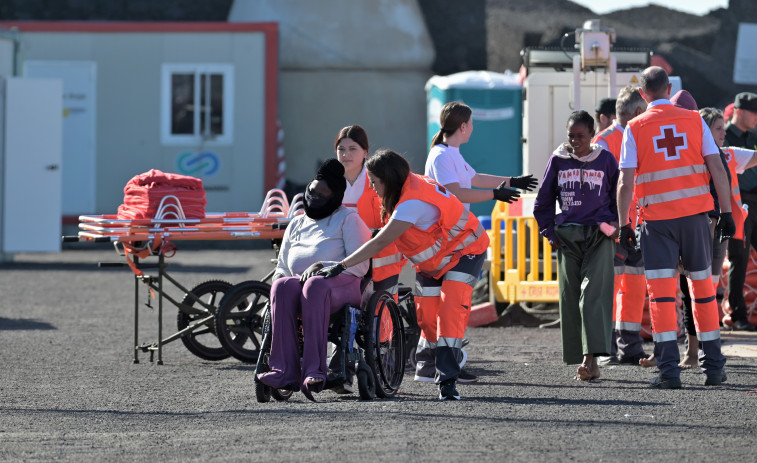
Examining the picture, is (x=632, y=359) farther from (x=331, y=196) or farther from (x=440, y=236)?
(x=331, y=196)

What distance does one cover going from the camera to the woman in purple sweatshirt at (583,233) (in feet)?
26.5

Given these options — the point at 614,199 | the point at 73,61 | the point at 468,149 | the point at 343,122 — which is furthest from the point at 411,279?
the point at 343,122

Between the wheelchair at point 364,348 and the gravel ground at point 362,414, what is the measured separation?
110 millimetres

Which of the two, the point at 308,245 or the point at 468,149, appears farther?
the point at 468,149

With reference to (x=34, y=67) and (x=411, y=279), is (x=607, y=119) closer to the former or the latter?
(x=411, y=279)

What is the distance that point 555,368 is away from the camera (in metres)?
8.77

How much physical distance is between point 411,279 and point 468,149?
7.18 meters

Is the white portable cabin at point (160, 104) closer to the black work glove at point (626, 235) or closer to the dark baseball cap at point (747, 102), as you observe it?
the dark baseball cap at point (747, 102)

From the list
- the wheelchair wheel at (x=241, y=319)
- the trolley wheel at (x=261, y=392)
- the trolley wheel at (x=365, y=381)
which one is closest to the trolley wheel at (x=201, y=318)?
the wheelchair wheel at (x=241, y=319)

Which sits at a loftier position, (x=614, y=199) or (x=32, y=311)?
(x=614, y=199)

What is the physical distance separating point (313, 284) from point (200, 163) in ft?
53.1

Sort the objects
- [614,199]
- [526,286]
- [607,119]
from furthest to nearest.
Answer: [526,286], [607,119], [614,199]

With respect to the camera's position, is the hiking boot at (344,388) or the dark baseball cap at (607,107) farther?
the dark baseball cap at (607,107)

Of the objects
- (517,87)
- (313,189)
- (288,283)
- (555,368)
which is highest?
(517,87)
